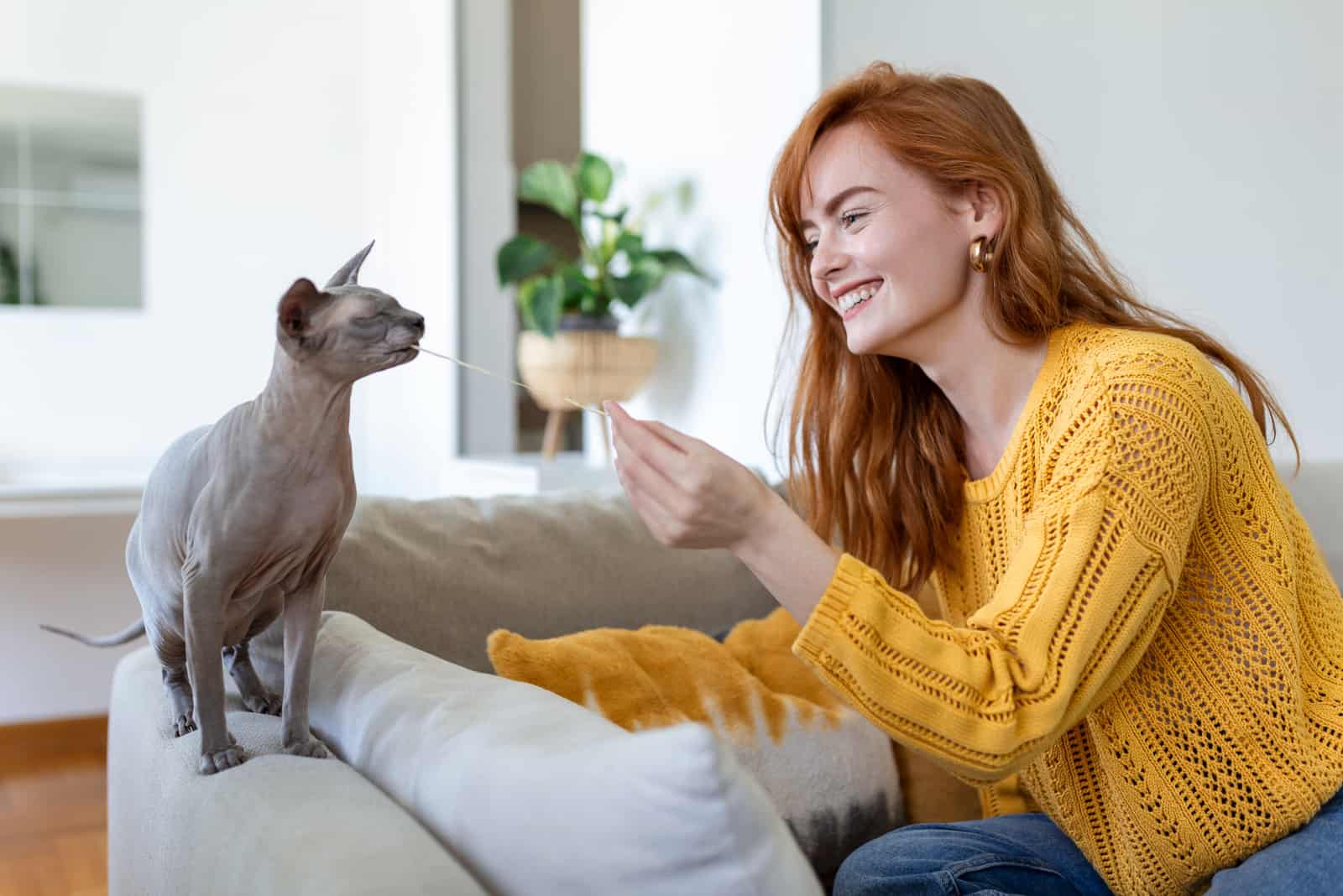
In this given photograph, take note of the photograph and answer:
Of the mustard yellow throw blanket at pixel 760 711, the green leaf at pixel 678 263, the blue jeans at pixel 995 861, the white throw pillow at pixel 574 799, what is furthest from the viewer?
the green leaf at pixel 678 263

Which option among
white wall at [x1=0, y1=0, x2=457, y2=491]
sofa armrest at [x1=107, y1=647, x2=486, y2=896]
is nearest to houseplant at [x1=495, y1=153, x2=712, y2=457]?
white wall at [x1=0, y1=0, x2=457, y2=491]

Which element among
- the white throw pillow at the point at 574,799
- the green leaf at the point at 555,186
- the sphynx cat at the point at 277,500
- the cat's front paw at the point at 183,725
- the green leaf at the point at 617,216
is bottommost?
the cat's front paw at the point at 183,725

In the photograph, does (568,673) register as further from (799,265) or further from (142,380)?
(142,380)

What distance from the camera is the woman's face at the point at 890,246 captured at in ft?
3.85

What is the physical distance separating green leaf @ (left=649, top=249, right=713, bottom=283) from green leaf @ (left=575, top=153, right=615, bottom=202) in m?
0.33

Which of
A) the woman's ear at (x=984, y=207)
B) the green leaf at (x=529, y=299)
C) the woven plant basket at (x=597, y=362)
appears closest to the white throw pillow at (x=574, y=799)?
the woman's ear at (x=984, y=207)

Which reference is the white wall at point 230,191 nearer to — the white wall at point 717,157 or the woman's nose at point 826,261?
the white wall at point 717,157

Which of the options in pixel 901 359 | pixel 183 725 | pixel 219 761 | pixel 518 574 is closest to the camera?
pixel 219 761

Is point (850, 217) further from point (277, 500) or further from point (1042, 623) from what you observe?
point (277, 500)

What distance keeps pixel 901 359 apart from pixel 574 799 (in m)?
0.90

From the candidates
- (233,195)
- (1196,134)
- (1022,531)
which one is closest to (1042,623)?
(1022,531)

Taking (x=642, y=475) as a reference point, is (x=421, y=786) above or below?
below

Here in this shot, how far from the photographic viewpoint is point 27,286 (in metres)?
3.95

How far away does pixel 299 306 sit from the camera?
79 cm
